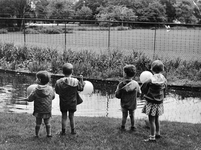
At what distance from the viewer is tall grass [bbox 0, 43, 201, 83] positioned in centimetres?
1120

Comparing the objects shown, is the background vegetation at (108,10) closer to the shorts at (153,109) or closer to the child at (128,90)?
the child at (128,90)

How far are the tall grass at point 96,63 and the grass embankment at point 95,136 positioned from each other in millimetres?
5002

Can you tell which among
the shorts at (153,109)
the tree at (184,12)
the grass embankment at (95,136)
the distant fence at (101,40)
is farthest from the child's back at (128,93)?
the tree at (184,12)

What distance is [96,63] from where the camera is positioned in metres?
12.0

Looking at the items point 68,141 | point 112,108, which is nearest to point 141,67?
point 112,108

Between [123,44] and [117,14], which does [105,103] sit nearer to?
[123,44]

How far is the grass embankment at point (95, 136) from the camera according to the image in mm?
4961

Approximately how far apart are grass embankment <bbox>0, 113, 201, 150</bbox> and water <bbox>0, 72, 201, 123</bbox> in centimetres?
97

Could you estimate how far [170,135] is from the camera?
5590 millimetres

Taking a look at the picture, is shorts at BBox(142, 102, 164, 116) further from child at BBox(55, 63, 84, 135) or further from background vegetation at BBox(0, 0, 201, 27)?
background vegetation at BBox(0, 0, 201, 27)

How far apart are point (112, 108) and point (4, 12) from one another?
139ft

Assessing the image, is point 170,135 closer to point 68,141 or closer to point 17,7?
point 68,141

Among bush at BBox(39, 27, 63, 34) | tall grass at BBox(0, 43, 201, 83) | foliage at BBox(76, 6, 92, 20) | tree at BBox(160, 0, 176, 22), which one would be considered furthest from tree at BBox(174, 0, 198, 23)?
tall grass at BBox(0, 43, 201, 83)

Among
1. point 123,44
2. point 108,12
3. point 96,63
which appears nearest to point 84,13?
point 108,12
